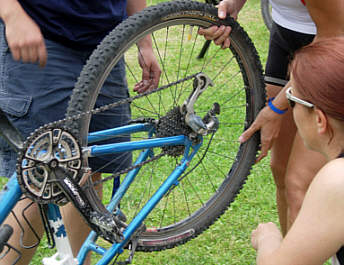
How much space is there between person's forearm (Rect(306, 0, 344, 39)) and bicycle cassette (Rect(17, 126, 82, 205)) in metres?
0.83

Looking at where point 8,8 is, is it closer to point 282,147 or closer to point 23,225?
point 23,225

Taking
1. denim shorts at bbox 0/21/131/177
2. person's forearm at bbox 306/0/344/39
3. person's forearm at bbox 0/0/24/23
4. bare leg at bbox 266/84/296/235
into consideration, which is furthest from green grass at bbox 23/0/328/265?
person's forearm at bbox 0/0/24/23

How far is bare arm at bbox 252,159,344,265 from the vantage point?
122 cm

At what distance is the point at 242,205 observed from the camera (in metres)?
2.96

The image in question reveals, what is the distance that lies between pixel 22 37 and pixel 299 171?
112cm

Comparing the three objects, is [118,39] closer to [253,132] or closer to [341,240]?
[253,132]

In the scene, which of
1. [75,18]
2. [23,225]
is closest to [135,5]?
→ [75,18]

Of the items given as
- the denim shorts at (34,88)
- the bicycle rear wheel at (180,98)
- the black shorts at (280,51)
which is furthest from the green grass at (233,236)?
the denim shorts at (34,88)

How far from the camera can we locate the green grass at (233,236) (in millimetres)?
2533

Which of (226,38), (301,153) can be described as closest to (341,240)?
(301,153)

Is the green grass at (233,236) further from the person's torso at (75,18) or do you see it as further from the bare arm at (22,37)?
the bare arm at (22,37)

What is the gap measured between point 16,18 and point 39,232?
2.58 ft

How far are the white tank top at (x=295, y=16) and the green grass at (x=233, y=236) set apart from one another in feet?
3.72

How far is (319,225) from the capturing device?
1.24m
